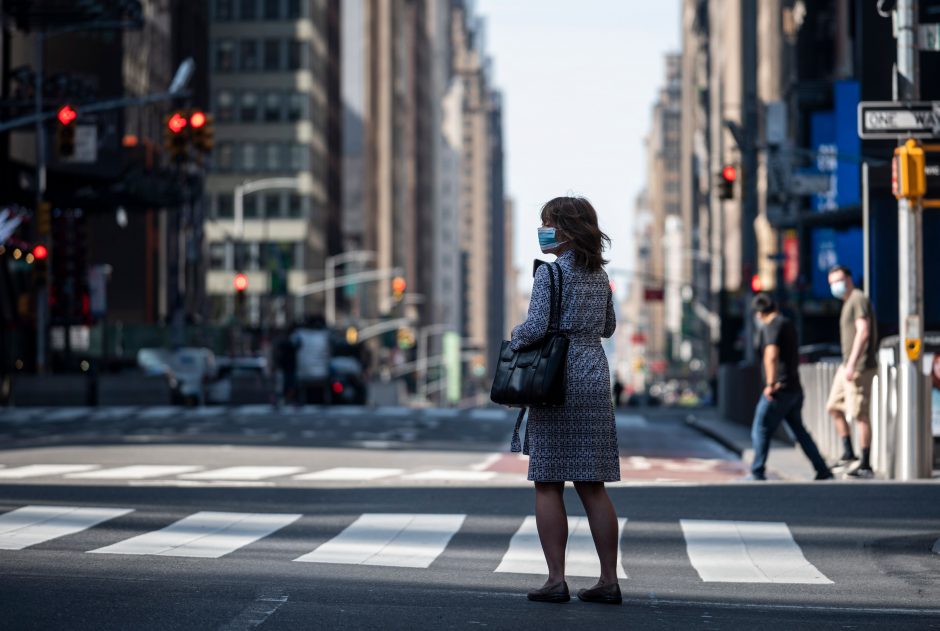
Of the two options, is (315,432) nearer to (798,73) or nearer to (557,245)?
(557,245)

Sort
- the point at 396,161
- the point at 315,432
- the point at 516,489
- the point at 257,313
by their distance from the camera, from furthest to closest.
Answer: the point at 396,161, the point at 257,313, the point at 315,432, the point at 516,489

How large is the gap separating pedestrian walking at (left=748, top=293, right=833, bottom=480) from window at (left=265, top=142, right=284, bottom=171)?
3435 inches

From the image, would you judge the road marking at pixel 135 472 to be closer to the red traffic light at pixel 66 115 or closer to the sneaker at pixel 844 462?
the sneaker at pixel 844 462

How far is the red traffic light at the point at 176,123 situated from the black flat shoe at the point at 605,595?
26.6 meters

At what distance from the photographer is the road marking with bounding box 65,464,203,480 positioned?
56.8 feet

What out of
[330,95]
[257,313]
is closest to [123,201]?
[257,313]

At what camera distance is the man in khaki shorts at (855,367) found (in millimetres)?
16906

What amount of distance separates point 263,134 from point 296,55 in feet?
16.5

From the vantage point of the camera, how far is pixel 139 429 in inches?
1216

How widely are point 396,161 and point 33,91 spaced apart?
10714 centimetres

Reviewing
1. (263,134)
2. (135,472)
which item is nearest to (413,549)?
(135,472)

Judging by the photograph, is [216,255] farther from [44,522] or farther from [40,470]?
[44,522]

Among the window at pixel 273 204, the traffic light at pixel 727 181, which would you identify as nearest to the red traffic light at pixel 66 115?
the traffic light at pixel 727 181

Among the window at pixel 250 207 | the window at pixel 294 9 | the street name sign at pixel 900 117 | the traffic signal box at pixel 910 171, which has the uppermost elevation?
the window at pixel 294 9
